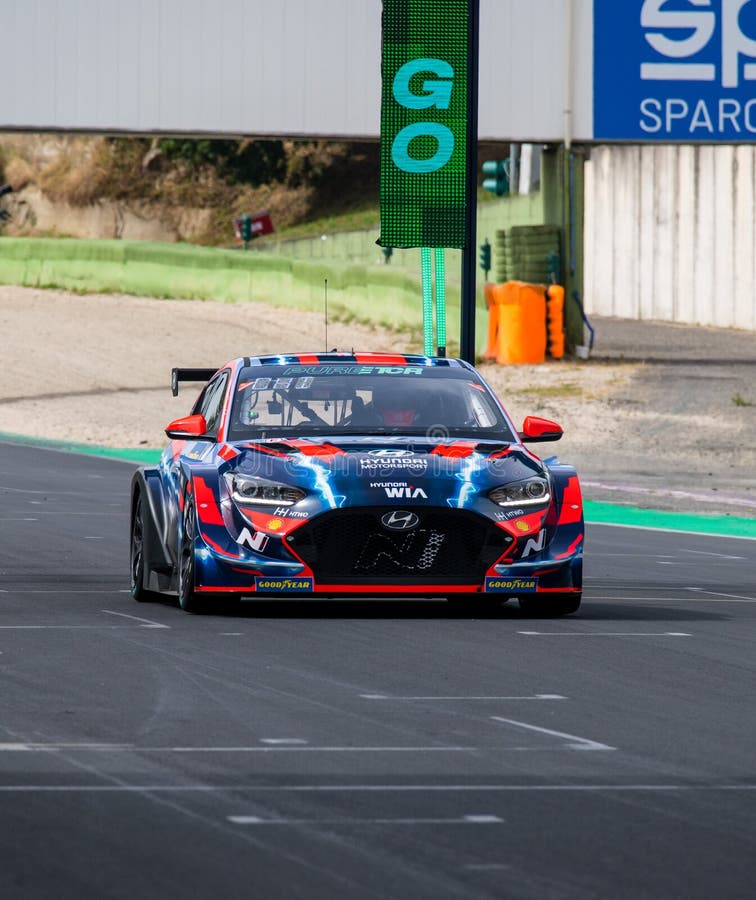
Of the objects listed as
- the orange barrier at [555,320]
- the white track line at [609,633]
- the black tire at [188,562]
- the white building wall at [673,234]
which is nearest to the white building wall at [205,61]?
the orange barrier at [555,320]

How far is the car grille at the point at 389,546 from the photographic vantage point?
11859 millimetres

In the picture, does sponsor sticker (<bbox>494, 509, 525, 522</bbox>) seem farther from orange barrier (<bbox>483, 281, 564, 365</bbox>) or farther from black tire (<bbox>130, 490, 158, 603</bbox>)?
orange barrier (<bbox>483, 281, 564, 365</bbox>)

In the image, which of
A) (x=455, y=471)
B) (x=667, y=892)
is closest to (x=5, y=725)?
(x=667, y=892)

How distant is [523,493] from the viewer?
39.6 feet

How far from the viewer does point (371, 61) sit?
42344mm

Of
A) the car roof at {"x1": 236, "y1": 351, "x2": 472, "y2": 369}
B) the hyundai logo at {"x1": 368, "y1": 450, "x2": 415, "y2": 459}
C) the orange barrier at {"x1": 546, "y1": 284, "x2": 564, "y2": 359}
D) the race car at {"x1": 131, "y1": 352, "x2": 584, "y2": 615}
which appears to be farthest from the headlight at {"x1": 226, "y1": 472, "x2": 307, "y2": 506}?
the orange barrier at {"x1": 546, "y1": 284, "x2": 564, "y2": 359}

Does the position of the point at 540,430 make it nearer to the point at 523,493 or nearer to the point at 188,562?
the point at 523,493

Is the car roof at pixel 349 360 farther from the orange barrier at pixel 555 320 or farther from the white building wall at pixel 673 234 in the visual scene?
the white building wall at pixel 673 234

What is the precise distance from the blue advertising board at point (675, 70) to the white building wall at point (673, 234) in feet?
41.7

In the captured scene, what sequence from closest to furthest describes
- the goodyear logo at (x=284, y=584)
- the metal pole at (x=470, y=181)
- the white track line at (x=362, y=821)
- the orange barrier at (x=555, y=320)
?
1. the white track line at (x=362, y=821)
2. the goodyear logo at (x=284, y=584)
3. the metal pole at (x=470, y=181)
4. the orange barrier at (x=555, y=320)

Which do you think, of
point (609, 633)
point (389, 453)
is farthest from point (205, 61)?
point (609, 633)

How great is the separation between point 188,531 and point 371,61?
102 ft

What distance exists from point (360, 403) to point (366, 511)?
121cm

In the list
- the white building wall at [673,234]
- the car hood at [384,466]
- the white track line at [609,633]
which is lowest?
the white track line at [609,633]
